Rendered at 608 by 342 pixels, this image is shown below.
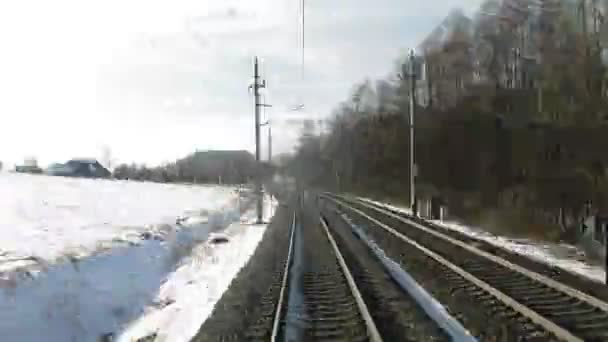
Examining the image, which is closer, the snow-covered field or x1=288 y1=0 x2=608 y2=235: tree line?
Answer: the snow-covered field

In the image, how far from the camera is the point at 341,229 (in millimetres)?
31062

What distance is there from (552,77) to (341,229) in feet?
64.6

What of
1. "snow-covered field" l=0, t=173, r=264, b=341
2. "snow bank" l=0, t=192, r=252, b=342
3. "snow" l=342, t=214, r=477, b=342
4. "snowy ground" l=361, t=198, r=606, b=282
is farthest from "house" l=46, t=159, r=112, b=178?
"snow" l=342, t=214, r=477, b=342

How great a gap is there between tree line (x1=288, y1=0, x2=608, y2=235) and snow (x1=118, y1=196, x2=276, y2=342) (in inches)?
620

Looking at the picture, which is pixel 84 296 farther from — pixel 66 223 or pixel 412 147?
pixel 412 147

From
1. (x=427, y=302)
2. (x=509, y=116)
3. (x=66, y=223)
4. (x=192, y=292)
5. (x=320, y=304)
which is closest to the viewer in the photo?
(x=427, y=302)

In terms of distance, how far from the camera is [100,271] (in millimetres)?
16328

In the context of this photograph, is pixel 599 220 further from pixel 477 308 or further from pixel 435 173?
pixel 435 173

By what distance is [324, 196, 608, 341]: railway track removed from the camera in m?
9.34

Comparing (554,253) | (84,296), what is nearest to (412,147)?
(554,253)

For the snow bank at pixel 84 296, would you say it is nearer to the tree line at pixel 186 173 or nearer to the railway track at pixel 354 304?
the railway track at pixel 354 304

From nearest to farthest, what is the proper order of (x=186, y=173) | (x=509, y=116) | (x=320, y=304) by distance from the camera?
(x=320, y=304) < (x=509, y=116) < (x=186, y=173)

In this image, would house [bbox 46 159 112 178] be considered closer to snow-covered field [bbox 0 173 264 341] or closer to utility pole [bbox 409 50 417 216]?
utility pole [bbox 409 50 417 216]

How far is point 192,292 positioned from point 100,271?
8.16ft
